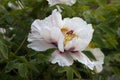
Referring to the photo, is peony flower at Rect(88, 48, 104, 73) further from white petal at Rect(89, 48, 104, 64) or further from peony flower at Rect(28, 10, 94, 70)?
peony flower at Rect(28, 10, 94, 70)

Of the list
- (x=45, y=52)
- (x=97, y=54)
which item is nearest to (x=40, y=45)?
(x=45, y=52)

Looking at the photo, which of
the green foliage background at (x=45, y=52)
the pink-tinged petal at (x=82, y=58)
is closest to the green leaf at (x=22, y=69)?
the green foliage background at (x=45, y=52)

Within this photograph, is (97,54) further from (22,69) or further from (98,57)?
(22,69)

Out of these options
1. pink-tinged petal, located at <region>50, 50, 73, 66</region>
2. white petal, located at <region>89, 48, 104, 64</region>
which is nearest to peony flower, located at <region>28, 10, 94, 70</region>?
pink-tinged petal, located at <region>50, 50, 73, 66</region>

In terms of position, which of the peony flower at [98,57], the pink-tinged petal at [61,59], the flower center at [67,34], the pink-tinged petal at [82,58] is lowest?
the peony flower at [98,57]

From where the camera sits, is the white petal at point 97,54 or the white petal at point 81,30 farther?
the white petal at point 97,54

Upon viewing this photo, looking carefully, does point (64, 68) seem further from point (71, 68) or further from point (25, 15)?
point (25, 15)

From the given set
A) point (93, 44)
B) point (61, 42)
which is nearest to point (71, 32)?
point (61, 42)

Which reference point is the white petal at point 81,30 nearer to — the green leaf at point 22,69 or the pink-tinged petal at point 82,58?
the pink-tinged petal at point 82,58
